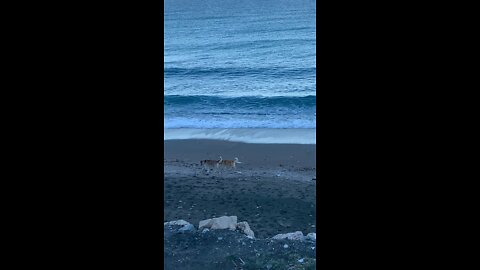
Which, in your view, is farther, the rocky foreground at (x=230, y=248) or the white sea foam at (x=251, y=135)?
the white sea foam at (x=251, y=135)

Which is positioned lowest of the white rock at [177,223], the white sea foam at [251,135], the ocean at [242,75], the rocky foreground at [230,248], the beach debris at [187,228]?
the rocky foreground at [230,248]

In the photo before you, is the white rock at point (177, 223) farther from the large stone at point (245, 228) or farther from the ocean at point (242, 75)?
the ocean at point (242, 75)

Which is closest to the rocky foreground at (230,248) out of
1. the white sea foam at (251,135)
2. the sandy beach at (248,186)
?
the sandy beach at (248,186)

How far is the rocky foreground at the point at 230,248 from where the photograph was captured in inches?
146

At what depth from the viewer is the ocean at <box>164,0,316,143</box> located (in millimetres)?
8672

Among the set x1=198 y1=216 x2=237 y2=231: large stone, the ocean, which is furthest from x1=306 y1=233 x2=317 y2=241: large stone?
the ocean

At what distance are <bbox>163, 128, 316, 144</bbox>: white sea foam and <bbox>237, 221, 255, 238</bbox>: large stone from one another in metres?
3.05

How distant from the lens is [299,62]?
13.8 m

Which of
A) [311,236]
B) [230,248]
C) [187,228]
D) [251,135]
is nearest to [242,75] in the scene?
[251,135]

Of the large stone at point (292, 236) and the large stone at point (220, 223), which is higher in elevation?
the large stone at point (220, 223)

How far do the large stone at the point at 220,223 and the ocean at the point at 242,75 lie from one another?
315 cm
